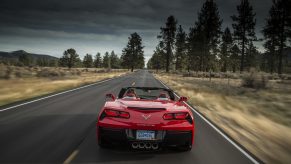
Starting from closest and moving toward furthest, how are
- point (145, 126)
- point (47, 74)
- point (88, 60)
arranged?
point (145, 126), point (47, 74), point (88, 60)

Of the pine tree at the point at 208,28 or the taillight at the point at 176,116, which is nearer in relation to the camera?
the taillight at the point at 176,116

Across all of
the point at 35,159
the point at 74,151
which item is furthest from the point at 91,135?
the point at 35,159

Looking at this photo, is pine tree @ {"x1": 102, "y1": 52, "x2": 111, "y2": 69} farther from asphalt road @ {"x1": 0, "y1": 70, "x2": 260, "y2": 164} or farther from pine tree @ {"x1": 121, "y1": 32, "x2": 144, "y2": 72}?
asphalt road @ {"x1": 0, "y1": 70, "x2": 260, "y2": 164}

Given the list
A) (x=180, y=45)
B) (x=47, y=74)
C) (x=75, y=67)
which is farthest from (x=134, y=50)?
(x=47, y=74)

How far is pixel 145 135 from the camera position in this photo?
5309 mm

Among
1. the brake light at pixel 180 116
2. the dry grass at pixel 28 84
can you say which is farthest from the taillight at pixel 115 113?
the dry grass at pixel 28 84

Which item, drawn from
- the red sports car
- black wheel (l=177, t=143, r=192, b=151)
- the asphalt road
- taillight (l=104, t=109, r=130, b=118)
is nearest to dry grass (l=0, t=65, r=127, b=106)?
the asphalt road

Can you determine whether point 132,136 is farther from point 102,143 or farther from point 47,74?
point 47,74

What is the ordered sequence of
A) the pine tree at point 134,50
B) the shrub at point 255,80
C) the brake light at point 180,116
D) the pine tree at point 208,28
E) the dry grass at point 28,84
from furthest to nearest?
1. the pine tree at point 134,50
2. the pine tree at point 208,28
3. the shrub at point 255,80
4. the dry grass at point 28,84
5. the brake light at point 180,116

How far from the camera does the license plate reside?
530 cm

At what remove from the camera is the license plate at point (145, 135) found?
209 inches

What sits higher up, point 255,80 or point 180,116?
point 180,116

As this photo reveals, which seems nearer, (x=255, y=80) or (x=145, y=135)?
(x=145, y=135)

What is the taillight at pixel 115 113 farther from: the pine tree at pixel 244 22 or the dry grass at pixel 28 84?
the pine tree at pixel 244 22
